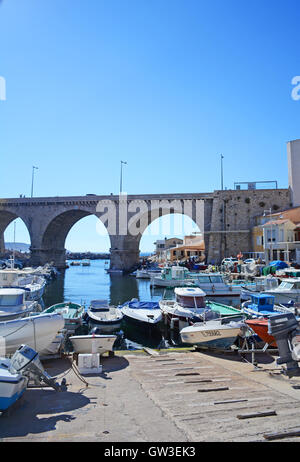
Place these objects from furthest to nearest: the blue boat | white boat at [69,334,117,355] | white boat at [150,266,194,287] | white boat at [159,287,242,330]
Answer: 1. white boat at [150,266,194,287]
2. white boat at [159,287,242,330]
3. the blue boat
4. white boat at [69,334,117,355]

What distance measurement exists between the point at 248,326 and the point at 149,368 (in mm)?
3847

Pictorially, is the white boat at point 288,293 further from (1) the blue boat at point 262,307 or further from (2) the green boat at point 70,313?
(2) the green boat at point 70,313

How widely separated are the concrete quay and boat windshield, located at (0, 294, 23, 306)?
5.69 metres

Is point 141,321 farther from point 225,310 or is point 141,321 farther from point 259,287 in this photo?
point 259,287

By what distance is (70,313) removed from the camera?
15.4 metres

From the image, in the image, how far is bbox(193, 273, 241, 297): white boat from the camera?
77.0 ft

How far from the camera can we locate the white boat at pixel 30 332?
344 inches

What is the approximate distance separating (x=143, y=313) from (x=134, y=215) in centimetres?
3467

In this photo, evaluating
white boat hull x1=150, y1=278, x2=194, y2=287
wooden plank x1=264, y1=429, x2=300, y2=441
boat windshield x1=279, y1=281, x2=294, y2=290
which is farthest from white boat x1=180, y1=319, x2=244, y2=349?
white boat hull x1=150, y1=278, x2=194, y2=287

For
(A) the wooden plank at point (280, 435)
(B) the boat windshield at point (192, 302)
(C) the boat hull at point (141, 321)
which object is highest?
(B) the boat windshield at point (192, 302)

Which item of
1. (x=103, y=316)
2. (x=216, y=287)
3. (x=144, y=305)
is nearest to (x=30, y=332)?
(x=103, y=316)

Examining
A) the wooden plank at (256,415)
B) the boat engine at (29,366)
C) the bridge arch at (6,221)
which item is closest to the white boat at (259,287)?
the wooden plank at (256,415)

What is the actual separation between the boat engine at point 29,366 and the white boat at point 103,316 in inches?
300

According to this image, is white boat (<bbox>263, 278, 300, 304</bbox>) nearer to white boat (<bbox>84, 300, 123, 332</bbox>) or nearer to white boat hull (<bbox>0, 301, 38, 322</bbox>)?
white boat (<bbox>84, 300, 123, 332</bbox>)
